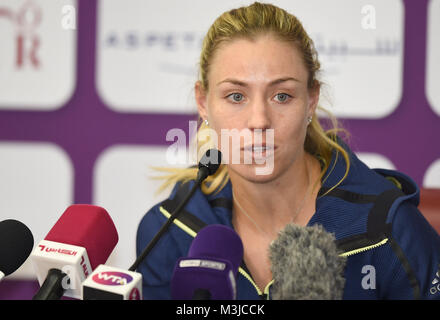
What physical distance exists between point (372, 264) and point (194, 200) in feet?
1.49

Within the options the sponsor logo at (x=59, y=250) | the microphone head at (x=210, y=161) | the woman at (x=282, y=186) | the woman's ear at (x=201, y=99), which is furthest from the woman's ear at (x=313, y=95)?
the sponsor logo at (x=59, y=250)

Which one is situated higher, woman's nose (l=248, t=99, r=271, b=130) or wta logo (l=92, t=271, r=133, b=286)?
woman's nose (l=248, t=99, r=271, b=130)

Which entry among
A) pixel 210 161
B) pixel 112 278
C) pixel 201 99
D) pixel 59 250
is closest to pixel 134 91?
pixel 201 99

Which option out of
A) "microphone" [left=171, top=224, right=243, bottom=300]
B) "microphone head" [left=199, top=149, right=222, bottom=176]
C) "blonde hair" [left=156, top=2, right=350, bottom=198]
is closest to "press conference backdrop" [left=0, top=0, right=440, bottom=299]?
"blonde hair" [left=156, top=2, right=350, bottom=198]

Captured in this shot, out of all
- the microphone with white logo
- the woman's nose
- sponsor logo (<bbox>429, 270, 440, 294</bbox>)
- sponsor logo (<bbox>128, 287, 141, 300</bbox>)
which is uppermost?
the woman's nose

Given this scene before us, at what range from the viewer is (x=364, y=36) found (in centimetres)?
173

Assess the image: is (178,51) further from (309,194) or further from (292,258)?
(292,258)

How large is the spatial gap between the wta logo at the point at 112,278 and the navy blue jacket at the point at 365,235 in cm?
55

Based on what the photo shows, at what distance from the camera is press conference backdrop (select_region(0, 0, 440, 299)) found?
1735mm

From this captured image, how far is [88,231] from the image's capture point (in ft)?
2.27

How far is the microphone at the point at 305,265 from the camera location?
22.2 inches

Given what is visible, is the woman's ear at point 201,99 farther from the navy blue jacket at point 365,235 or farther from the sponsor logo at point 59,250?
the sponsor logo at point 59,250

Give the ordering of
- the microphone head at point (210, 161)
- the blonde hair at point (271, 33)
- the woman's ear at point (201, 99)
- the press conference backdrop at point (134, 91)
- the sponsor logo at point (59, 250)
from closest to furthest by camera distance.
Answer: the sponsor logo at point (59, 250) < the microphone head at point (210, 161) < the blonde hair at point (271, 33) < the woman's ear at point (201, 99) < the press conference backdrop at point (134, 91)

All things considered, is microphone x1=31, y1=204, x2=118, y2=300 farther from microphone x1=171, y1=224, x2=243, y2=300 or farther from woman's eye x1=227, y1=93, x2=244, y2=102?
woman's eye x1=227, y1=93, x2=244, y2=102
